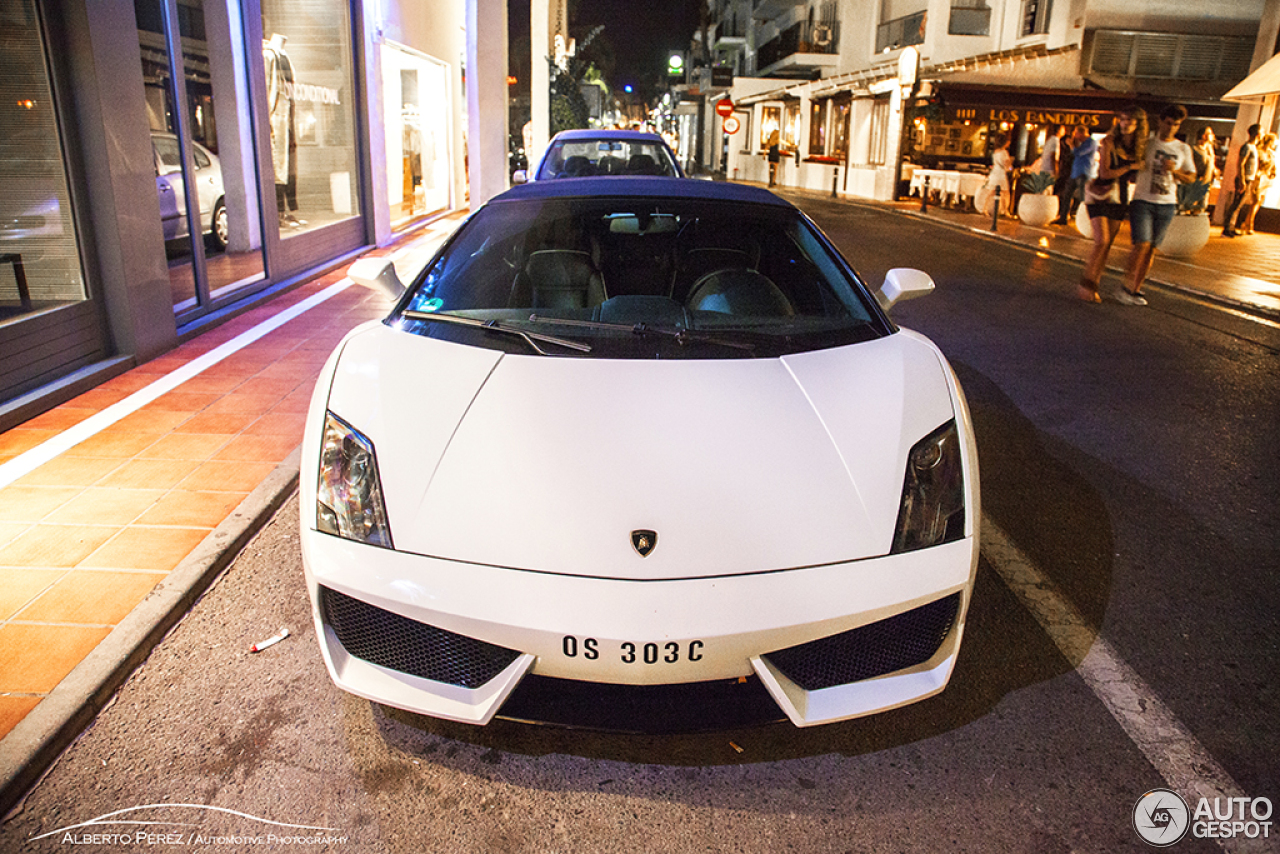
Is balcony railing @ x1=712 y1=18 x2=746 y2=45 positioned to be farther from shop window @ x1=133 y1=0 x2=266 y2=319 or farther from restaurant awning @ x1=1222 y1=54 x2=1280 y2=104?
shop window @ x1=133 y1=0 x2=266 y2=319

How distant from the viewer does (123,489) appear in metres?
3.88

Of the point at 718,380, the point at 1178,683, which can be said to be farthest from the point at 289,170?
the point at 1178,683

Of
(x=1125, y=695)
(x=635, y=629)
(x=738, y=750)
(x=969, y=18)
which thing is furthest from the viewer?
(x=969, y=18)

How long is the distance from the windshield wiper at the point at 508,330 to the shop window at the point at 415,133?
1117cm

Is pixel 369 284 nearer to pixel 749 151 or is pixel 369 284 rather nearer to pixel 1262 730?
pixel 1262 730

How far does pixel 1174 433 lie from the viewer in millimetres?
4938

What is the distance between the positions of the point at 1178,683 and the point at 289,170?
400 inches

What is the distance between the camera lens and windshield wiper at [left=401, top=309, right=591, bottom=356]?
257 centimetres

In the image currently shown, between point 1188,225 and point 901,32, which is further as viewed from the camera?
point 901,32

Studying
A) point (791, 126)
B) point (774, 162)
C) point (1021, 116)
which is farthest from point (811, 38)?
point (1021, 116)

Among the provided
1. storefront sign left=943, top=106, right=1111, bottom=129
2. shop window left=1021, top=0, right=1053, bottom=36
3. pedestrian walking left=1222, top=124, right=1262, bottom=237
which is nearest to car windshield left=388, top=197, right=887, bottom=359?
pedestrian walking left=1222, top=124, right=1262, bottom=237

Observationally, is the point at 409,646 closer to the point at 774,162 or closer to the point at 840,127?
the point at 840,127

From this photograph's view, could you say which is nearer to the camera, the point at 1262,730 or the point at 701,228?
the point at 1262,730

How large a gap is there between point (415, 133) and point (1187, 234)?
12.6 meters
